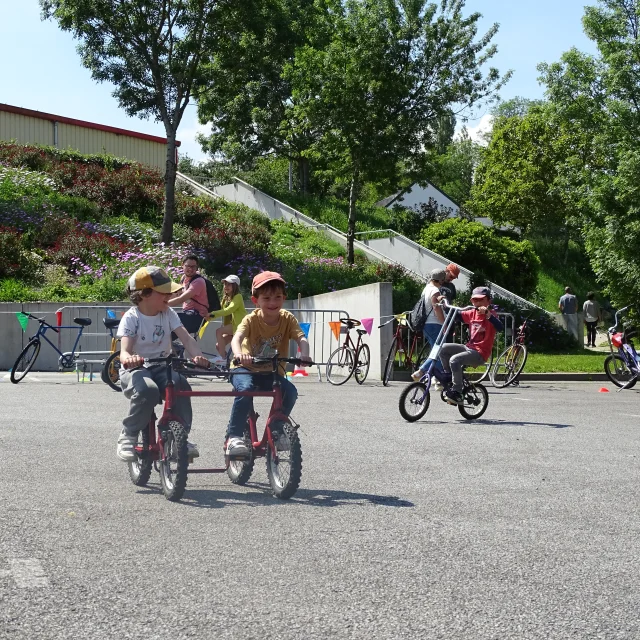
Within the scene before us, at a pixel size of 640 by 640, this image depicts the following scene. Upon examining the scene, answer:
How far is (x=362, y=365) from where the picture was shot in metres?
18.2

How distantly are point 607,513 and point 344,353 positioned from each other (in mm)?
12116

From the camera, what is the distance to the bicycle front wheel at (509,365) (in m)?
17.9

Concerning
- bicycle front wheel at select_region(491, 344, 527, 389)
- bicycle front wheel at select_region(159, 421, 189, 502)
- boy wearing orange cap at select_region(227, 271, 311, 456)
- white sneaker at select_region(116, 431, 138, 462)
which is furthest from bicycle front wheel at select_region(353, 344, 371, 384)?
bicycle front wheel at select_region(159, 421, 189, 502)

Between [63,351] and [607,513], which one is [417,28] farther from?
[607,513]

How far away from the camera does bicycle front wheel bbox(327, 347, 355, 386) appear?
59.7 ft

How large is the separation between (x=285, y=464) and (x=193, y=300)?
27.4 ft

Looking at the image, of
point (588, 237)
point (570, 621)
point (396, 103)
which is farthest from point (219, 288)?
point (570, 621)

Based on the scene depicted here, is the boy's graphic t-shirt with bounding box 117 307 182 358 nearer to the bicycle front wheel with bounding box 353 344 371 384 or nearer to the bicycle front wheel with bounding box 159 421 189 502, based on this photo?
the bicycle front wheel with bounding box 159 421 189 502

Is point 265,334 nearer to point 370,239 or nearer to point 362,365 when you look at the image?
point 362,365

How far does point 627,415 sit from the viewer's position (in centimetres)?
1273

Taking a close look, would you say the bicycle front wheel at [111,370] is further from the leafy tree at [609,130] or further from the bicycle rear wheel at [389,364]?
the leafy tree at [609,130]

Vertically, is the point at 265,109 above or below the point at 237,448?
above

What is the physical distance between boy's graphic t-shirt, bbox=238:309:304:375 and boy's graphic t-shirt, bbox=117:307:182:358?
0.50m

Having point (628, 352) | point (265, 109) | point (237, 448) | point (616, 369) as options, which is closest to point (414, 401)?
point (237, 448)
